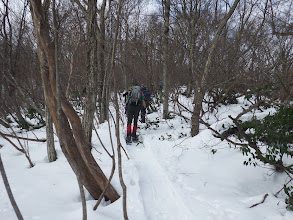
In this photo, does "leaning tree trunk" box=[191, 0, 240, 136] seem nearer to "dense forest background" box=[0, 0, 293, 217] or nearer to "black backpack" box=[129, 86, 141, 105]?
"dense forest background" box=[0, 0, 293, 217]

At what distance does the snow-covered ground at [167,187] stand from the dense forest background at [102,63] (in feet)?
1.32

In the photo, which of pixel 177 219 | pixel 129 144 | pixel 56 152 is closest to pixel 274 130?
pixel 177 219

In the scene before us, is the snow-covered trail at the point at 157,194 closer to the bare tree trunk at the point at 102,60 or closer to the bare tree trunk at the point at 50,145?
the bare tree trunk at the point at 102,60

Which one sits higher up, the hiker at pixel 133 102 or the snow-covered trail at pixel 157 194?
the hiker at pixel 133 102

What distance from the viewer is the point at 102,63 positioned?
6094mm

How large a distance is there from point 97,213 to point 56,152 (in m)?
2.32

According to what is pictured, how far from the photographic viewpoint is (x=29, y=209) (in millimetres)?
2068

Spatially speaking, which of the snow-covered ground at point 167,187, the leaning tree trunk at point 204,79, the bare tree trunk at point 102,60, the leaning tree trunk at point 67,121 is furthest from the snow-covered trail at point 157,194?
the leaning tree trunk at point 204,79

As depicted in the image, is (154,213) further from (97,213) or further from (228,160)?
(228,160)

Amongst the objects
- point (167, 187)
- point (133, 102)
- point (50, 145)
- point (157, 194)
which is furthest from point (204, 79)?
point (50, 145)

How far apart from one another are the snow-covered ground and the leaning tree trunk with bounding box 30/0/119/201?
31 centimetres

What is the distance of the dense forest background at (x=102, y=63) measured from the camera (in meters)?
1.84

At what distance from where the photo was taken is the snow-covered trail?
2375 millimetres

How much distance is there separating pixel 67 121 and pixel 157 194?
181 centimetres
